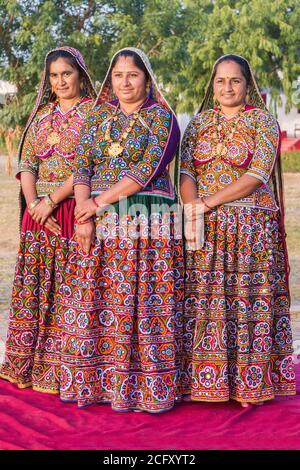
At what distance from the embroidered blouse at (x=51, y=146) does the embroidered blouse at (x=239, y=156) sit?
605mm

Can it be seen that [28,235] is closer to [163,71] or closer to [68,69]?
[68,69]

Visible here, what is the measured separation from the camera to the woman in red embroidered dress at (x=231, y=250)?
401 cm

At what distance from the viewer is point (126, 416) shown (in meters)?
3.89

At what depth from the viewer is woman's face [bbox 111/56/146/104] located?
3.95 m

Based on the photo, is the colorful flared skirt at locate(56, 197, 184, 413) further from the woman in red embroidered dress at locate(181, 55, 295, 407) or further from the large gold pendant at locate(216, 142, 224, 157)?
the large gold pendant at locate(216, 142, 224, 157)

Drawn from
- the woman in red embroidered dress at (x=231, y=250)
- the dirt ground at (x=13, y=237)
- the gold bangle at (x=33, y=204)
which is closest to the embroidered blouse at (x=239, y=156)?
the woman in red embroidered dress at (x=231, y=250)

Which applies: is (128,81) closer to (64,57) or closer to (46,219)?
(64,57)

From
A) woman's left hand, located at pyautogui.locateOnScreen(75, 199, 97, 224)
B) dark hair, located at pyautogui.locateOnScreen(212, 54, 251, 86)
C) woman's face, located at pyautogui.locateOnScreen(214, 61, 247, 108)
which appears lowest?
woman's left hand, located at pyautogui.locateOnScreen(75, 199, 97, 224)

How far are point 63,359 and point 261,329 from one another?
102 cm

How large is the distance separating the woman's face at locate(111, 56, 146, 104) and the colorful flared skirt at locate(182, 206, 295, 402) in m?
0.71

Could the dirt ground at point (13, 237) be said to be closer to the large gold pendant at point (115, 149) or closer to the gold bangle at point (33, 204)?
the gold bangle at point (33, 204)

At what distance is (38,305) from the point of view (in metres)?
4.38

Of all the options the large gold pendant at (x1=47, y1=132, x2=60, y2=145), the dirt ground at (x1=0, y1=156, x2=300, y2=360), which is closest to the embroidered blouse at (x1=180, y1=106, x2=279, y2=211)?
the large gold pendant at (x1=47, y1=132, x2=60, y2=145)

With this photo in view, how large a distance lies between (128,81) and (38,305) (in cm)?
132
